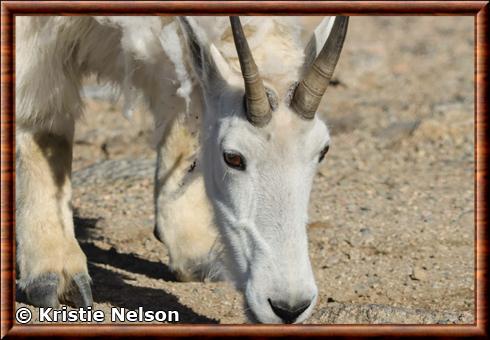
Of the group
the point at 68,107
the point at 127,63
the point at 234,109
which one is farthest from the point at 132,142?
the point at 234,109

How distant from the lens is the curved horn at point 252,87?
14.6 ft

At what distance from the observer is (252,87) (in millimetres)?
4492

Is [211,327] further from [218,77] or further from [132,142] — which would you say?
[132,142]

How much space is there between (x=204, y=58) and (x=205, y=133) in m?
0.36

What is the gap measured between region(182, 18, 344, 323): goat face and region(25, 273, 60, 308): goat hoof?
1198mm

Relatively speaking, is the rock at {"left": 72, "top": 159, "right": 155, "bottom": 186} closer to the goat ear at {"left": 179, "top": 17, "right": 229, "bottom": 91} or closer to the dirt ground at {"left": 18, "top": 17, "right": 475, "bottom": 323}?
the dirt ground at {"left": 18, "top": 17, "right": 475, "bottom": 323}

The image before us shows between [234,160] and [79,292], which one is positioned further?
[79,292]

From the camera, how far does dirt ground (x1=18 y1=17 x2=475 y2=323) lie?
576 cm

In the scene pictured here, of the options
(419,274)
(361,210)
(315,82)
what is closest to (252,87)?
(315,82)

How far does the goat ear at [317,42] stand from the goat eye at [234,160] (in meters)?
0.58

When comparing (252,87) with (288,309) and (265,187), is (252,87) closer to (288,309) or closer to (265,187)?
(265,187)

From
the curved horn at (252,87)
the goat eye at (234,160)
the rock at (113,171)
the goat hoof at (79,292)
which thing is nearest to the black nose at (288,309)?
the goat eye at (234,160)

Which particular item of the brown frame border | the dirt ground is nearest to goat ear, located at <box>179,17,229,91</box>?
the brown frame border

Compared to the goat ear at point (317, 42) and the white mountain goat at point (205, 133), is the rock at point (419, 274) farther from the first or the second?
the goat ear at point (317, 42)
